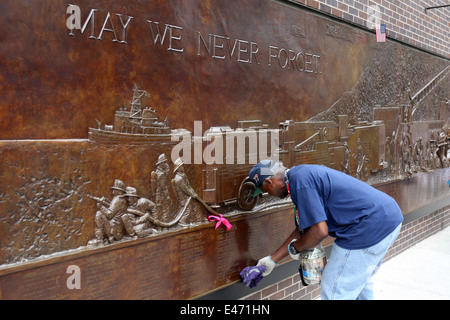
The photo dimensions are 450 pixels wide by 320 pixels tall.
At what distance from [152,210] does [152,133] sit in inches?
18.3

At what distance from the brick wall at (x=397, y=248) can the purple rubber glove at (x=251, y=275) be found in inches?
11.3

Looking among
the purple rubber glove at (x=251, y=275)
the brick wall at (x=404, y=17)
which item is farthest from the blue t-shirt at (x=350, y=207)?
the brick wall at (x=404, y=17)

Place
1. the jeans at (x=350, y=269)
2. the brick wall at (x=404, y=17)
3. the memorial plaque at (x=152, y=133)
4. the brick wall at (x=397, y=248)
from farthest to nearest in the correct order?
the brick wall at (x=404, y=17) < the brick wall at (x=397, y=248) < the jeans at (x=350, y=269) < the memorial plaque at (x=152, y=133)

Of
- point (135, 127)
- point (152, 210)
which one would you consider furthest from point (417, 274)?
point (135, 127)

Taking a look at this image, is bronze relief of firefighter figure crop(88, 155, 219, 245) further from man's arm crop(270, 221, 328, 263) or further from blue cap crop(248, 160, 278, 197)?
man's arm crop(270, 221, 328, 263)

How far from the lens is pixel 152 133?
2.36 m

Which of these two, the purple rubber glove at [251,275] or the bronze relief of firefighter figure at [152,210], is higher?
the bronze relief of firefighter figure at [152,210]

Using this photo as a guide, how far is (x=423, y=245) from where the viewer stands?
584 centimetres

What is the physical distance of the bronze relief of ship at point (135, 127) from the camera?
2.17 meters

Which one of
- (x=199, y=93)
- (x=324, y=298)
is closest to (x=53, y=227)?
(x=199, y=93)

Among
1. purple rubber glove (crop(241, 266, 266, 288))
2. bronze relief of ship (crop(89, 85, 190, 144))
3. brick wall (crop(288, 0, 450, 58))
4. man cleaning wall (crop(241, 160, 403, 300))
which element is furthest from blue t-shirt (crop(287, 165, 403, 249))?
brick wall (crop(288, 0, 450, 58))

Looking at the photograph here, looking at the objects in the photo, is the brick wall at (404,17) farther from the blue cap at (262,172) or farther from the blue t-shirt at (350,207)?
the blue t-shirt at (350,207)

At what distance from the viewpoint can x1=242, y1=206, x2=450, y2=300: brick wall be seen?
3452 mm

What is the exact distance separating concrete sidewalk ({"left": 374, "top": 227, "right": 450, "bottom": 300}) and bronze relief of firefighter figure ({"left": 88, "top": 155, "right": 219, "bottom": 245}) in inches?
96.3
